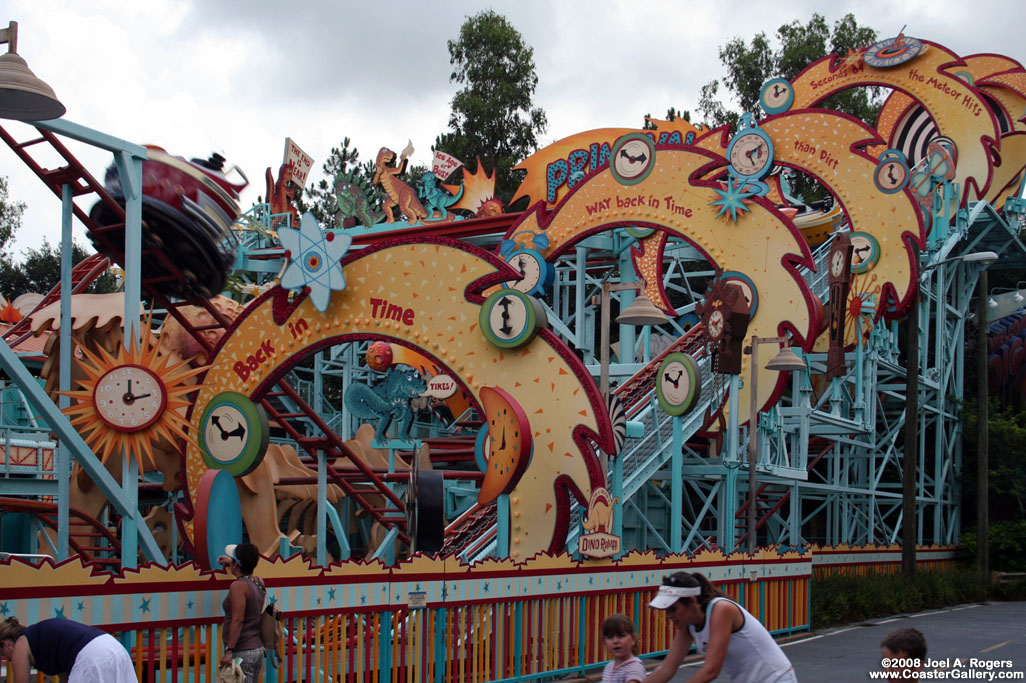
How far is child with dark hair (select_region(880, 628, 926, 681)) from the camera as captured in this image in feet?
19.3

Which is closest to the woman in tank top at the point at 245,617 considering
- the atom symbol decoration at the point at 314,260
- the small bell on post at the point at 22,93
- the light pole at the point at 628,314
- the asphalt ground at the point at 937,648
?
the small bell on post at the point at 22,93

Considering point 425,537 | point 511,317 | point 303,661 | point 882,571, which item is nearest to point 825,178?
point 882,571

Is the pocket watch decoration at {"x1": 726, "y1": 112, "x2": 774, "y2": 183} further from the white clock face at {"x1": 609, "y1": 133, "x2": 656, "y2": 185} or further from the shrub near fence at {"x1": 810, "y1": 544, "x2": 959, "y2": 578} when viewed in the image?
the shrub near fence at {"x1": 810, "y1": 544, "x2": 959, "y2": 578}

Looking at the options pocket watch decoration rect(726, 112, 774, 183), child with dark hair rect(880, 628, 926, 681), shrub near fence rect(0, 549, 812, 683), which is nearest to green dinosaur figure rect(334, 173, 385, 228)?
pocket watch decoration rect(726, 112, 774, 183)

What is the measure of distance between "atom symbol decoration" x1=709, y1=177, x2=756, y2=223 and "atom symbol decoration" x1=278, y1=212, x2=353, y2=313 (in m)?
7.97

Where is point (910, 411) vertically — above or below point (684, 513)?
above

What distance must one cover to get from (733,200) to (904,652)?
16672 mm

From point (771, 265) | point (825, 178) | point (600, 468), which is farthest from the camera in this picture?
point (825, 178)

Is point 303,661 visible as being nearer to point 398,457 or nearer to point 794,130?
point 398,457

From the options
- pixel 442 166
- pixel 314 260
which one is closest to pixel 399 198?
pixel 442 166

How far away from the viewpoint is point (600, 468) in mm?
15273

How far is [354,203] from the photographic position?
33.5m

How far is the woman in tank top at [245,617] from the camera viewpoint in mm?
8734

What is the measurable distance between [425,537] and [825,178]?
52.9ft
